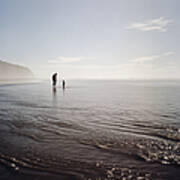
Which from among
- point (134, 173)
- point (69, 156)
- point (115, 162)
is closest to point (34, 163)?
point (69, 156)

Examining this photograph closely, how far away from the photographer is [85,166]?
4641mm

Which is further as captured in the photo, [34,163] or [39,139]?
[39,139]

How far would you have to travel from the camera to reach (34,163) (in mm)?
4801

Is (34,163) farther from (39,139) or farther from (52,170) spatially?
(39,139)

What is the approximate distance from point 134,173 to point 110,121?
550cm

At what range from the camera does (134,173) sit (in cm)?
427

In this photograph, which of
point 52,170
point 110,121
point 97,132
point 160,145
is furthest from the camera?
point 110,121

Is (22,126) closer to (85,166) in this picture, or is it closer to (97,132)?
(97,132)

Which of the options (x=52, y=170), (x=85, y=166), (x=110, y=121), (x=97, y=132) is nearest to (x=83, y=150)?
(x=85, y=166)

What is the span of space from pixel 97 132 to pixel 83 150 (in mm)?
2034

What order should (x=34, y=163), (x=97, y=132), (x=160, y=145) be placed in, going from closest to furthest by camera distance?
(x=34, y=163), (x=160, y=145), (x=97, y=132)

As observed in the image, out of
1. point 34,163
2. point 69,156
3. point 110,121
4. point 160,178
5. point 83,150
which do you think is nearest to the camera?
point 160,178

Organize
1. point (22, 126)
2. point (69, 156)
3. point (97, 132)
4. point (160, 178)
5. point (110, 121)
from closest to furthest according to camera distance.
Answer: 1. point (160, 178)
2. point (69, 156)
3. point (97, 132)
4. point (22, 126)
5. point (110, 121)

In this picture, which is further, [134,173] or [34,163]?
[34,163]
